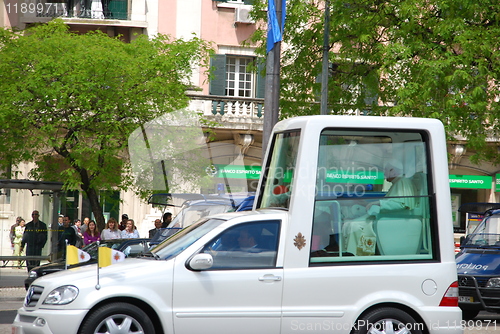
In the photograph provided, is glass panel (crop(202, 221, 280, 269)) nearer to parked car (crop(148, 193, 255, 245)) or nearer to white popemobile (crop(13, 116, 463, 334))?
white popemobile (crop(13, 116, 463, 334))

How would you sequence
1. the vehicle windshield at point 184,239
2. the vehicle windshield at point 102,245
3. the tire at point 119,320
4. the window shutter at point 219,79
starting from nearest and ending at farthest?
the tire at point 119,320 → the vehicle windshield at point 184,239 → the vehicle windshield at point 102,245 → the window shutter at point 219,79

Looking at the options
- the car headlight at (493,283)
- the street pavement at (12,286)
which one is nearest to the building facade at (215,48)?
the street pavement at (12,286)

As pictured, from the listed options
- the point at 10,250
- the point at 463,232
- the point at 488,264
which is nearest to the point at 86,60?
the point at 10,250

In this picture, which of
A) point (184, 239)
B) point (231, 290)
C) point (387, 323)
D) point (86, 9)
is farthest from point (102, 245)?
point (86, 9)

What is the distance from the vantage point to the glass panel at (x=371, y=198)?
7582mm

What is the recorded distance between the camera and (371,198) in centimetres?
780

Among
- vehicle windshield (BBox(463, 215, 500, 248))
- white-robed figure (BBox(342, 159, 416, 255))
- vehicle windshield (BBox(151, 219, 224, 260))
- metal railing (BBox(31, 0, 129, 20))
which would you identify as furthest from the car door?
metal railing (BBox(31, 0, 129, 20))

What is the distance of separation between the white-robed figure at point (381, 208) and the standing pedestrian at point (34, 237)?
38.9ft

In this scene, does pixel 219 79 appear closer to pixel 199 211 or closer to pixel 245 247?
pixel 199 211

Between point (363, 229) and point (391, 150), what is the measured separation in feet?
3.09

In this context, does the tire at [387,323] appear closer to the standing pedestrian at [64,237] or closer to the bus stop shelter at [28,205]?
the bus stop shelter at [28,205]

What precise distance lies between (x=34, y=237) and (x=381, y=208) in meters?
12.1

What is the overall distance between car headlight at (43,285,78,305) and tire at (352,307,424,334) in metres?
2.69

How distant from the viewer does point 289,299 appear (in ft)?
23.7
